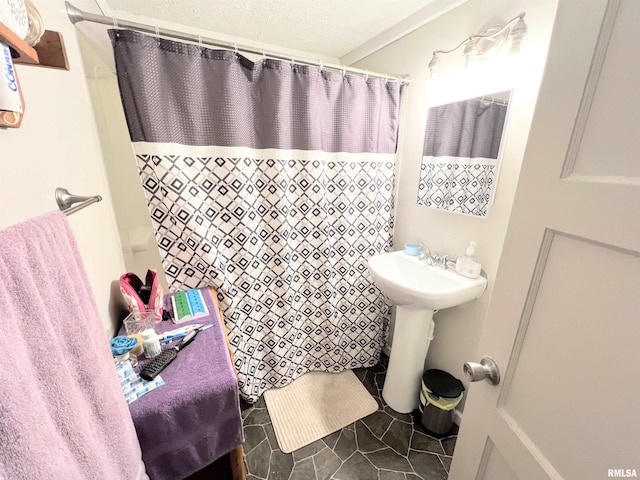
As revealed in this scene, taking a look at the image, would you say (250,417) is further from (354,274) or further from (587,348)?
(587,348)

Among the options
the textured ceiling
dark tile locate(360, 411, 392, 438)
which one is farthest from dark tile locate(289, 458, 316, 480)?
the textured ceiling

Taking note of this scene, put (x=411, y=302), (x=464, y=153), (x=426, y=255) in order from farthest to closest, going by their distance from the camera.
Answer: (x=426, y=255), (x=464, y=153), (x=411, y=302)

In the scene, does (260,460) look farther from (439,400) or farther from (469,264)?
(469,264)

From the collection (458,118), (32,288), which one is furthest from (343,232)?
(32,288)

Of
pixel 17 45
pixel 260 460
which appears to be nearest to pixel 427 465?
pixel 260 460

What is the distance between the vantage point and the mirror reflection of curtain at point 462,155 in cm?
120

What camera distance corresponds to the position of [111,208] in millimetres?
1214

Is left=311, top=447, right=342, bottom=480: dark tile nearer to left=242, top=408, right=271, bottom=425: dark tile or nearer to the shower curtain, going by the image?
left=242, top=408, right=271, bottom=425: dark tile

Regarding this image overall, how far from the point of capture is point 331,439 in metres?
1.40

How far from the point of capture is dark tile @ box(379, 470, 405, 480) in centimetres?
123

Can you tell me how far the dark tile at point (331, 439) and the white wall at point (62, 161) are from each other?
1.21m

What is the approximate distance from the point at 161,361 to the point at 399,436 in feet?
4.37

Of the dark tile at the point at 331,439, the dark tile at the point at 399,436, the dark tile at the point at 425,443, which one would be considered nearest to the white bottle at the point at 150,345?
the dark tile at the point at 331,439

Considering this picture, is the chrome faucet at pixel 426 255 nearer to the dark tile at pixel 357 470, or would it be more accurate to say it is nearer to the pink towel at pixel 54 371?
the dark tile at pixel 357 470
